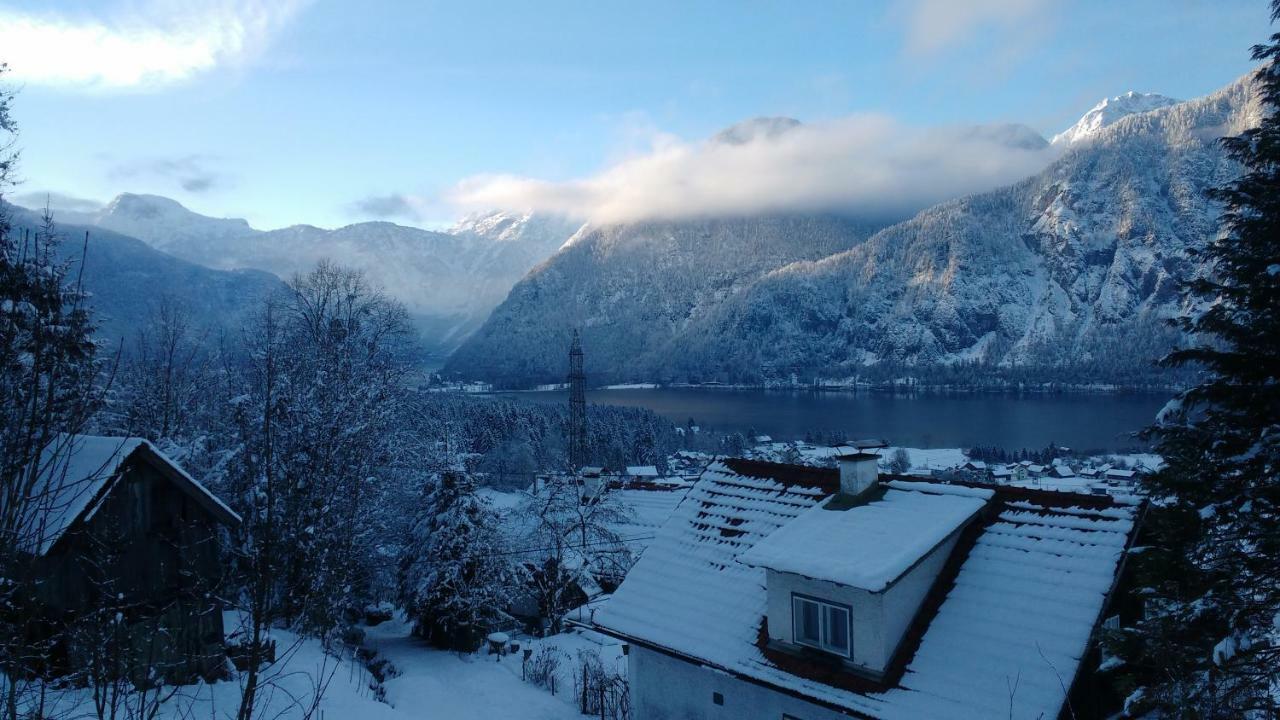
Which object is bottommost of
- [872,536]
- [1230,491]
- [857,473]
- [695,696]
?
[695,696]

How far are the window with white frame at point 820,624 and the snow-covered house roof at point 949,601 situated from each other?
17.2 inches

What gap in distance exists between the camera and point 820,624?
30.4ft

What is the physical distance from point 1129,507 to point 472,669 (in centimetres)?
1372

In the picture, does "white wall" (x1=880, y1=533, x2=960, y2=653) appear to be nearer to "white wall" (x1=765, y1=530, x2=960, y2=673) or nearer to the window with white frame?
"white wall" (x1=765, y1=530, x2=960, y2=673)

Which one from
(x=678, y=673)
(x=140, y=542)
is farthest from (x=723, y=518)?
(x=140, y=542)

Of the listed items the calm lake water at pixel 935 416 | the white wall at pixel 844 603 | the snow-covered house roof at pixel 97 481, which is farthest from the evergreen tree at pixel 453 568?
the calm lake water at pixel 935 416

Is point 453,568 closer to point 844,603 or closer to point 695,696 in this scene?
point 695,696

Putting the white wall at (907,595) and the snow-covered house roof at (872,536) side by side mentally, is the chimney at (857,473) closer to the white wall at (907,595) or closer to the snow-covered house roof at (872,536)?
the snow-covered house roof at (872,536)

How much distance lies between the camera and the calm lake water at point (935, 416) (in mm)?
107875

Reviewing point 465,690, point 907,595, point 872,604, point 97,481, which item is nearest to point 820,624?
point 872,604

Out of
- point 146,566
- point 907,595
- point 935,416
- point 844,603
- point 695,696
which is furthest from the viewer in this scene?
point 935,416

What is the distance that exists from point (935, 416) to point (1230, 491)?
14121 centimetres

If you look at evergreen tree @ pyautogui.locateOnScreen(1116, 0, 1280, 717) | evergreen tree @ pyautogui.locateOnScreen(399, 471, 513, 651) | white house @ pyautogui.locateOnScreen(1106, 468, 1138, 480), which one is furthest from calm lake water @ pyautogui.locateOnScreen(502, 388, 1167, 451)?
evergreen tree @ pyautogui.locateOnScreen(1116, 0, 1280, 717)

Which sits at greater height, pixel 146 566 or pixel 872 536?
pixel 872 536
